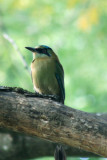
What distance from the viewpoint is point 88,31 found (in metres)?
7.75

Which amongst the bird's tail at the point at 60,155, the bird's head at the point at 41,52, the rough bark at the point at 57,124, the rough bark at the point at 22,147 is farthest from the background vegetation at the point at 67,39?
the rough bark at the point at 57,124

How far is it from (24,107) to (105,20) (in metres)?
4.67

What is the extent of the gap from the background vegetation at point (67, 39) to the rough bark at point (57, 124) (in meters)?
3.35

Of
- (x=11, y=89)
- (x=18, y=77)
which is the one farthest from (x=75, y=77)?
(x=11, y=89)

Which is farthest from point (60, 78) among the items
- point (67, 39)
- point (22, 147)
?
point (67, 39)

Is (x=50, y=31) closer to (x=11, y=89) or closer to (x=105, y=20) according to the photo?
(x=105, y=20)

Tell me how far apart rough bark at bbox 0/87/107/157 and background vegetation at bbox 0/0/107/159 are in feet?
11.0

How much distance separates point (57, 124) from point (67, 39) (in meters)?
4.49

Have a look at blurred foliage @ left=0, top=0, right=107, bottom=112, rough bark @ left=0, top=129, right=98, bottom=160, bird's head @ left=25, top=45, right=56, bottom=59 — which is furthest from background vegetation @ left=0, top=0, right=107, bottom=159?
rough bark @ left=0, top=129, right=98, bottom=160

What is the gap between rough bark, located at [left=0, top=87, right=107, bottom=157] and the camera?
339cm

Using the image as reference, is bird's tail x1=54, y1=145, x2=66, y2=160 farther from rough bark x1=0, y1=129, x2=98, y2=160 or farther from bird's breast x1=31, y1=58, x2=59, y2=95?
bird's breast x1=31, y1=58, x2=59, y2=95

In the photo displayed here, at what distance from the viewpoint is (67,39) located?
7715 mm

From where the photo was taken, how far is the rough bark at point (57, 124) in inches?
133

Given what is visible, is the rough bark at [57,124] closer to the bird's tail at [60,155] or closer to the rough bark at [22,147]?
the bird's tail at [60,155]
